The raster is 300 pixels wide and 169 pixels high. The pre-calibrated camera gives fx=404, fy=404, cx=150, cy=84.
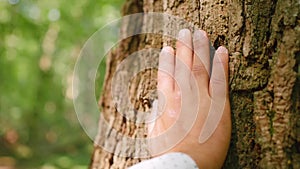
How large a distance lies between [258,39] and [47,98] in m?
11.8

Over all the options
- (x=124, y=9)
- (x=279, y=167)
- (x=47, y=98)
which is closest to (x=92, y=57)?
(x=124, y=9)

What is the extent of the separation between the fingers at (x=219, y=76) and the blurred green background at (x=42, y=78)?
6.12 meters

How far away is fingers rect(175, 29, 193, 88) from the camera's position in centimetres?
112

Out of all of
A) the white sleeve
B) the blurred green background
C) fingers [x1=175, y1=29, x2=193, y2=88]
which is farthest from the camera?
the blurred green background

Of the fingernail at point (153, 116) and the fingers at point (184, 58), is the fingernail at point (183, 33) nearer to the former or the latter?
the fingers at point (184, 58)

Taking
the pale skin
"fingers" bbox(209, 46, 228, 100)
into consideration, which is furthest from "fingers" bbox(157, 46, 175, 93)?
Answer: "fingers" bbox(209, 46, 228, 100)

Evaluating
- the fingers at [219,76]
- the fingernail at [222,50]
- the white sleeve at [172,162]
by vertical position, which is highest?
the fingernail at [222,50]

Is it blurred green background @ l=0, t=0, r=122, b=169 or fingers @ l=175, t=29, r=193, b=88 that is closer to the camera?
fingers @ l=175, t=29, r=193, b=88

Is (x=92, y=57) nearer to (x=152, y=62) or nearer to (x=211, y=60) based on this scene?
(x=152, y=62)

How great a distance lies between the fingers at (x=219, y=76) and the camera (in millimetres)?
1097

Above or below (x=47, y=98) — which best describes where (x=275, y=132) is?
below

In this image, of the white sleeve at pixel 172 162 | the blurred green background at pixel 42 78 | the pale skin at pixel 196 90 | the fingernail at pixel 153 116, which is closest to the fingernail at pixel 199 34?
the pale skin at pixel 196 90

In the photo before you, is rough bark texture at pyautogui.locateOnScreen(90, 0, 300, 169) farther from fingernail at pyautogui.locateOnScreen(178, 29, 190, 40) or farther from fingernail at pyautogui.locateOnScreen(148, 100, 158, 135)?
fingernail at pyautogui.locateOnScreen(148, 100, 158, 135)

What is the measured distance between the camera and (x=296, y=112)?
39.8 inches
